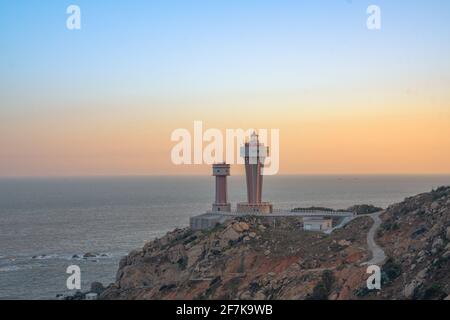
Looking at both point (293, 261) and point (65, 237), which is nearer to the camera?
point (293, 261)

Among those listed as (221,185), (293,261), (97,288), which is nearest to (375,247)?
(293,261)

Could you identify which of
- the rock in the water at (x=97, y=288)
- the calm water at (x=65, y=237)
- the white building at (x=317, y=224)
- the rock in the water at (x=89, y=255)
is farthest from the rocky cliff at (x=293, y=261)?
the rock in the water at (x=89, y=255)

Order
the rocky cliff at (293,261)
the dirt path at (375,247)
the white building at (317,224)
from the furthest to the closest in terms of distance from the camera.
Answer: the white building at (317,224)
the dirt path at (375,247)
the rocky cliff at (293,261)

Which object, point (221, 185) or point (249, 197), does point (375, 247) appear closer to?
point (249, 197)

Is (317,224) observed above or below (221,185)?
below

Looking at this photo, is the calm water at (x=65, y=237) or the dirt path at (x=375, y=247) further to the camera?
the calm water at (x=65, y=237)

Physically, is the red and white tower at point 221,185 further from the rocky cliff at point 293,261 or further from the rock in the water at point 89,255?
the rock in the water at point 89,255
